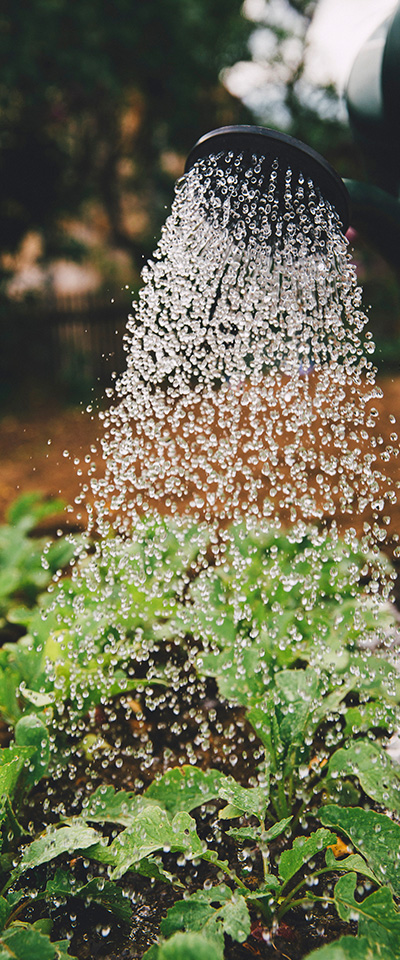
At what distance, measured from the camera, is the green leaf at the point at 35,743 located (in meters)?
1.63

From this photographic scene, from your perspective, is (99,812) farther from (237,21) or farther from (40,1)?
(237,21)

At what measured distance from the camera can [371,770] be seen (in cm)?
155

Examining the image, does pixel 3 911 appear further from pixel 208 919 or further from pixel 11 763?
pixel 208 919

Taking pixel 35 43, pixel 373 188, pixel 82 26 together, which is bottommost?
pixel 373 188

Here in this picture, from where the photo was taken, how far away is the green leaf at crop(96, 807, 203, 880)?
4.27ft

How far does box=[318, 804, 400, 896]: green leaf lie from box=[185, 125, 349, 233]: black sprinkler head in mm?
1274

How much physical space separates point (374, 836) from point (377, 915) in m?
0.17

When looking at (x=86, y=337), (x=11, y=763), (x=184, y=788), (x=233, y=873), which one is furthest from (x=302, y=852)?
(x=86, y=337)

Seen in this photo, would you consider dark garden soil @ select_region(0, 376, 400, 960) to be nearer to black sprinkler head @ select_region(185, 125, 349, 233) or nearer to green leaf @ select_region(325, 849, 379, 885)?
green leaf @ select_region(325, 849, 379, 885)

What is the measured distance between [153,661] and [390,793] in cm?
109

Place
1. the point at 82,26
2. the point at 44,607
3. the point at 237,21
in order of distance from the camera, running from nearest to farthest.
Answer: the point at 44,607 → the point at 82,26 → the point at 237,21

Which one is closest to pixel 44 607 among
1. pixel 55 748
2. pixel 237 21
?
pixel 55 748

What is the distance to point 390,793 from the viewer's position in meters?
1.52

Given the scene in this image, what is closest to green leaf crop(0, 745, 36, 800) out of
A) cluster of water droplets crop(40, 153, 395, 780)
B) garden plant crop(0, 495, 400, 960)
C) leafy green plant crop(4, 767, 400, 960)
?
garden plant crop(0, 495, 400, 960)
